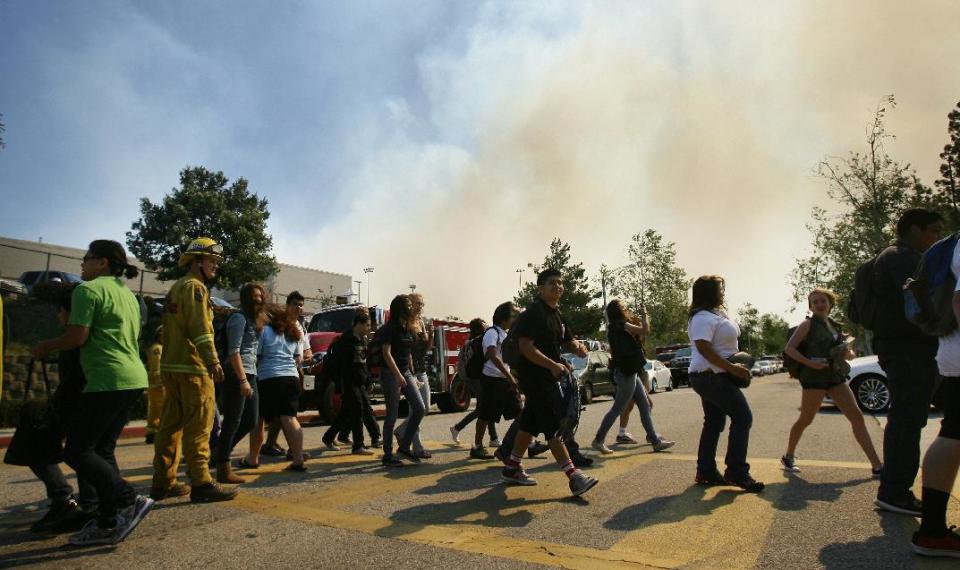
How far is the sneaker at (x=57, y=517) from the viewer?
3.86 meters

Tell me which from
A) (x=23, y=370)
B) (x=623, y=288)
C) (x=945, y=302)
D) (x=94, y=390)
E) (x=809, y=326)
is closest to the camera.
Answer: (x=945, y=302)

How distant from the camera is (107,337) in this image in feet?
12.4

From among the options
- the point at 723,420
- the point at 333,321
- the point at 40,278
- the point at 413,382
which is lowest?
the point at 723,420

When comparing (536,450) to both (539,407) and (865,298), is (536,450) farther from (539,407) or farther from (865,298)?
(865,298)

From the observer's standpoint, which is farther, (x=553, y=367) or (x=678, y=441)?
(x=678, y=441)

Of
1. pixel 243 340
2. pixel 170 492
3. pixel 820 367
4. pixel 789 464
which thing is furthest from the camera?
pixel 243 340

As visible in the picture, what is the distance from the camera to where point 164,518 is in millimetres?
4148

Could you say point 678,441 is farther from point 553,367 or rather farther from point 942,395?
point 942,395

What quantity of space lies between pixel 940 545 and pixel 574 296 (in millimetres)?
48919

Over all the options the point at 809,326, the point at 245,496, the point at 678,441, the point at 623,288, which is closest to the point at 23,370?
the point at 245,496

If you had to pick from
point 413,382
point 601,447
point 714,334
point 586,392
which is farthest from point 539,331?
point 586,392

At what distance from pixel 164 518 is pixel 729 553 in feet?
11.6

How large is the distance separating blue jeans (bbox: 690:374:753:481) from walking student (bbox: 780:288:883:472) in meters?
0.98

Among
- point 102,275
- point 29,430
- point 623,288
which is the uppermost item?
point 623,288
